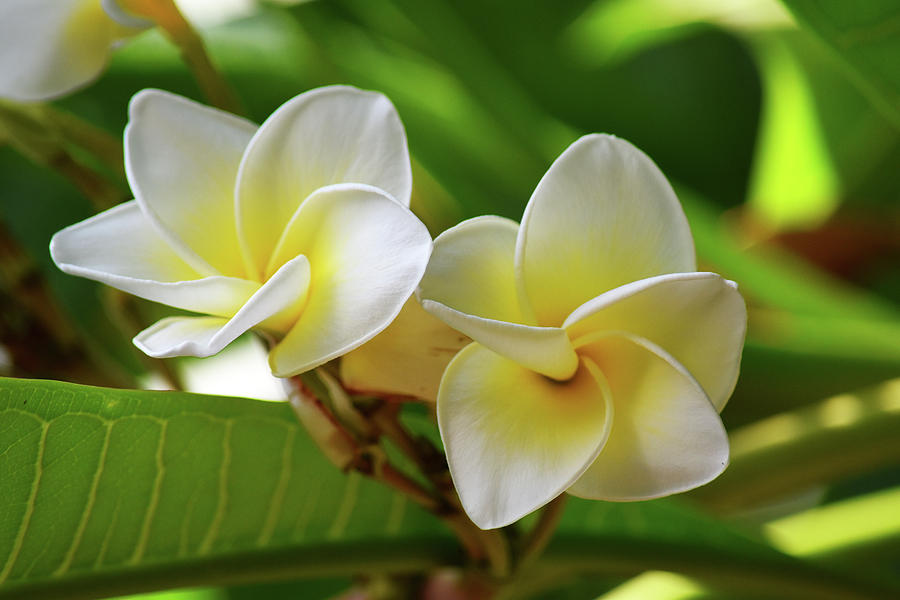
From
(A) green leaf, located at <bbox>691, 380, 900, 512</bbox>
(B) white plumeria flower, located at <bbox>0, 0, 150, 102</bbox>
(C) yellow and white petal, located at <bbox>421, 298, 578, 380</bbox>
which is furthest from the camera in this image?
(A) green leaf, located at <bbox>691, 380, 900, 512</bbox>

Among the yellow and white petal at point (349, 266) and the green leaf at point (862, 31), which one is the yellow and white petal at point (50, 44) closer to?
the yellow and white petal at point (349, 266)

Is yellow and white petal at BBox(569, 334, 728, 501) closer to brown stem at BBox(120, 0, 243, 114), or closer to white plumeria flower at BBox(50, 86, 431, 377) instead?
white plumeria flower at BBox(50, 86, 431, 377)

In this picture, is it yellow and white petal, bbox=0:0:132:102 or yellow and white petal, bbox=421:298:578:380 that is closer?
yellow and white petal, bbox=421:298:578:380

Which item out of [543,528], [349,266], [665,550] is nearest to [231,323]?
[349,266]

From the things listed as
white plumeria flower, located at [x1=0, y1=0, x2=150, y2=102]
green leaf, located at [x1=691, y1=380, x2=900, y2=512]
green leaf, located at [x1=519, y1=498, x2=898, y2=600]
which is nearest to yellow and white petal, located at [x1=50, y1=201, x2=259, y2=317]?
white plumeria flower, located at [x1=0, y1=0, x2=150, y2=102]

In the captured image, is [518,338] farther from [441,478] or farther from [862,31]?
[862,31]

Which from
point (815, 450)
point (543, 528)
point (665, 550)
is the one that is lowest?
point (815, 450)
